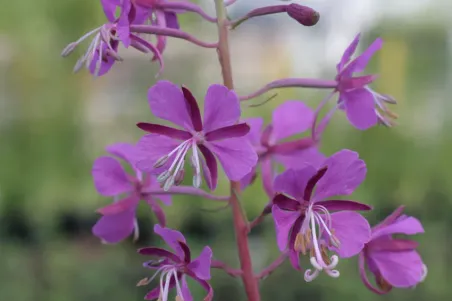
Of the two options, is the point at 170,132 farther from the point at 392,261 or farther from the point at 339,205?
the point at 392,261

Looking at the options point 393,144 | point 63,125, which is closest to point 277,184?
point 393,144

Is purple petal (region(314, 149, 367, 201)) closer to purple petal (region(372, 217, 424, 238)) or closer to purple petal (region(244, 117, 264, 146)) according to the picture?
purple petal (region(372, 217, 424, 238))

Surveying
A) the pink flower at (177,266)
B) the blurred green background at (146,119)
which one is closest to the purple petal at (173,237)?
the pink flower at (177,266)

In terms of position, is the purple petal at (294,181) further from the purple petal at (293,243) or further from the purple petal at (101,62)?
the purple petal at (101,62)

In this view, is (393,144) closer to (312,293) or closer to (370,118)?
(312,293)

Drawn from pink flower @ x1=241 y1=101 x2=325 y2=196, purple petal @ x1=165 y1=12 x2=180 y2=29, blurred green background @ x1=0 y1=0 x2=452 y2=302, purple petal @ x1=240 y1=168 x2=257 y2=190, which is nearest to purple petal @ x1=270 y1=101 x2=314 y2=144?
pink flower @ x1=241 y1=101 x2=325 y2=196

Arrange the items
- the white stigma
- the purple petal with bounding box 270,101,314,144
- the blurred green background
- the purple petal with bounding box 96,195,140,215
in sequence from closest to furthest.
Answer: the white stigma, the purple petal with bounding box 96,195,140,215, the purple petal with bounding box 270,101,314,144, the blurred green background
